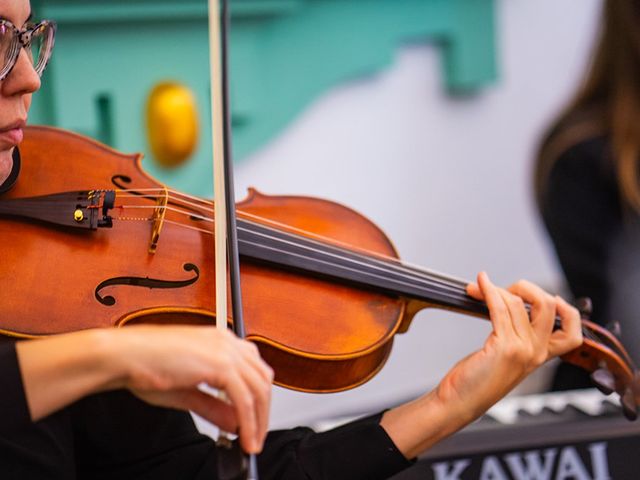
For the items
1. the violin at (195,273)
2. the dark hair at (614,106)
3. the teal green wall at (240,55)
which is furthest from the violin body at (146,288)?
the dark hair at (614,106)

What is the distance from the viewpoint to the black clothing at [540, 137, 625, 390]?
177 cm

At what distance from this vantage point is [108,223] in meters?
0.96

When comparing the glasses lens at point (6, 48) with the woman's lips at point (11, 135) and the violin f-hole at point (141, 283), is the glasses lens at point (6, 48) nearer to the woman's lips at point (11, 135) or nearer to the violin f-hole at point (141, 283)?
the woman's lips at point (11, 135)

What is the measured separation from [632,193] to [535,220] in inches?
29.9

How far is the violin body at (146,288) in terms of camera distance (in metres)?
0.90

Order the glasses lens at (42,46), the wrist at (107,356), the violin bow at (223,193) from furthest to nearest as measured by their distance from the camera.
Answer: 1. the glasses lens at (42,46)
2. the violin bow at (223,193)
3. the wrist at (107,356)

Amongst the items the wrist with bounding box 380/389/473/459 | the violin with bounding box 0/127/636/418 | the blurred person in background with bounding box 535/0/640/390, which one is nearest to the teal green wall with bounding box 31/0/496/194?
the blurred person in background with bounding box 535/0/640/390

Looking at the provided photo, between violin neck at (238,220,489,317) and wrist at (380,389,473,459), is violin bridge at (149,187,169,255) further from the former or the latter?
wrist at (380,389,473,459)

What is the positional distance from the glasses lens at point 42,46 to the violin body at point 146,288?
0.31ft

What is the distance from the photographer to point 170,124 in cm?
179

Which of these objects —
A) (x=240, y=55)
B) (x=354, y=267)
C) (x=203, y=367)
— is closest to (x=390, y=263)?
(x=354, y=267)

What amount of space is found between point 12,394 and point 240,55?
1258 mm

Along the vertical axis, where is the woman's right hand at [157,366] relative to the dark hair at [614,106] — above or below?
below

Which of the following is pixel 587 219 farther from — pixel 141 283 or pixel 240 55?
pixel 141 283
